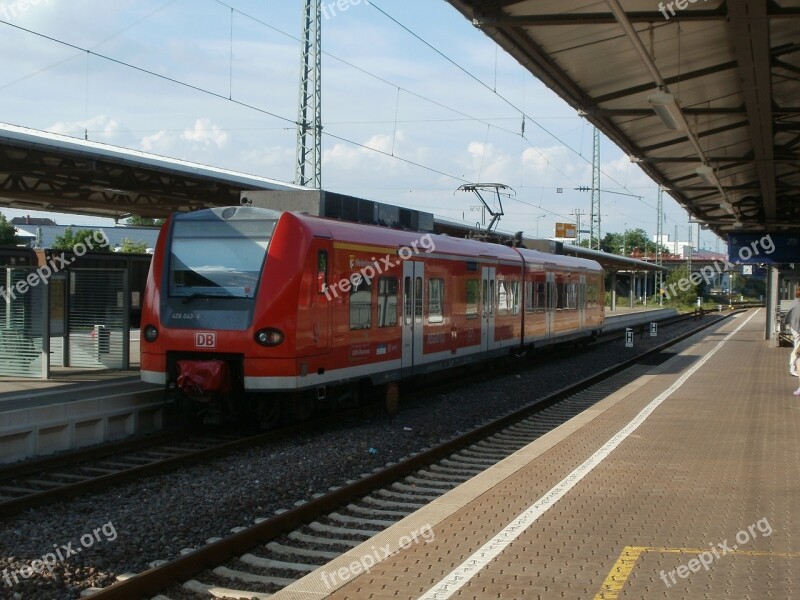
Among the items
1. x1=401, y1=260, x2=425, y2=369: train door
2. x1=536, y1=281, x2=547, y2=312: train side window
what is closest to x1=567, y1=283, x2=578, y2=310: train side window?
x1=536, y1=281, x2=547, y2=312: train side window

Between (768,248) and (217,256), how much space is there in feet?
65.3

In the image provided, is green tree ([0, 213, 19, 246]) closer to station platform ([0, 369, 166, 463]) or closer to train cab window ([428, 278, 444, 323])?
station platform ([0, 369, 166, 463])

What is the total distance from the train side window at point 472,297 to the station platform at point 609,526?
5.53m

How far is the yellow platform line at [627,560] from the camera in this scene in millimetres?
5203

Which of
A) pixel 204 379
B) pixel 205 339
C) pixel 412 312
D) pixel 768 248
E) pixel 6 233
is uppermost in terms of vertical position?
pixel 6 233

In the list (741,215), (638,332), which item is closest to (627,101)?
(741,215)

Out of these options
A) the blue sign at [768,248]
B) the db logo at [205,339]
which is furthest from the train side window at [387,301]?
the blue sign at [768,248]

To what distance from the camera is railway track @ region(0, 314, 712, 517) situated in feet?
28.1

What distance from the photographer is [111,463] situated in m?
10.2

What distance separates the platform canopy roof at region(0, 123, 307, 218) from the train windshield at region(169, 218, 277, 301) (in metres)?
2.73

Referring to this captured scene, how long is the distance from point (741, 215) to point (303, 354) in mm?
18754

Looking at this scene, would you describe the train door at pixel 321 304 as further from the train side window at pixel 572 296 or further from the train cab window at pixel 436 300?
the train side window at pixel 572 296

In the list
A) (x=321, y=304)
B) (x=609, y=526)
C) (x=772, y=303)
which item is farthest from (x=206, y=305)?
(x=772, y=303)

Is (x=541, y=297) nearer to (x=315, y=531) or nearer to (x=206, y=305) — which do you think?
(x=206, y=305)
